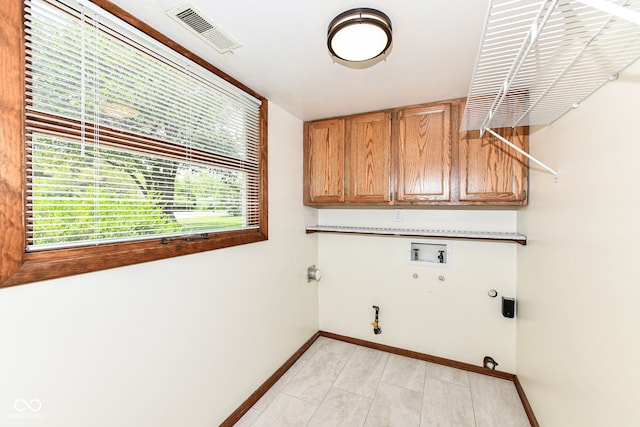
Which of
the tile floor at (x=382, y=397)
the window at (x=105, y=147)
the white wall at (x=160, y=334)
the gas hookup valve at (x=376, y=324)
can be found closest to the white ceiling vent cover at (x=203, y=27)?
the window at (x=105, y=147)

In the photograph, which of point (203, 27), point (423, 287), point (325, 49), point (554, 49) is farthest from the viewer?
point (423, 287)

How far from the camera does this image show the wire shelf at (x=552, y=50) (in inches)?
29.3

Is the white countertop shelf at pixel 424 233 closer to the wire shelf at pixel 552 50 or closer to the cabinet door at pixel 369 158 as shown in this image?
the cabinet door at pixel 369 158

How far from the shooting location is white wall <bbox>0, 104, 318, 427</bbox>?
0.95 meters

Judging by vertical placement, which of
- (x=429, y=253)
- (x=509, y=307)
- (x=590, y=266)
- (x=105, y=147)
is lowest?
(x=509, y=307)

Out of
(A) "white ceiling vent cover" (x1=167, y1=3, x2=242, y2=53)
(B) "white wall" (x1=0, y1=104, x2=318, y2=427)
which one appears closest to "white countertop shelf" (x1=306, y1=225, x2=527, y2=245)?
(B) "white wall" (x1=0, y1=104, x2=318, y2=427)

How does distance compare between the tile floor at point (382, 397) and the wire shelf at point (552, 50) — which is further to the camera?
the tile floor at point (382, 397)

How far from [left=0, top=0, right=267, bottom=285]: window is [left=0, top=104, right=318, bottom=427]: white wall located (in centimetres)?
13

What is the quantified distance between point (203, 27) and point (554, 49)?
57.4 inches

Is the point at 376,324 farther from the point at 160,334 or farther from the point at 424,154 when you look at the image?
the point at 160,334

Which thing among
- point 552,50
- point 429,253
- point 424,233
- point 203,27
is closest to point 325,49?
point 203,27

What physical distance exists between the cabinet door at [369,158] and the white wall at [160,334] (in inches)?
22.8

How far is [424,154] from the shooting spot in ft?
7.22

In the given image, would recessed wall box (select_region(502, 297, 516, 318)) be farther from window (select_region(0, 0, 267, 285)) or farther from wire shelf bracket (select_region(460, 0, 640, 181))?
window (select_region(0, 0, 267, 285))
